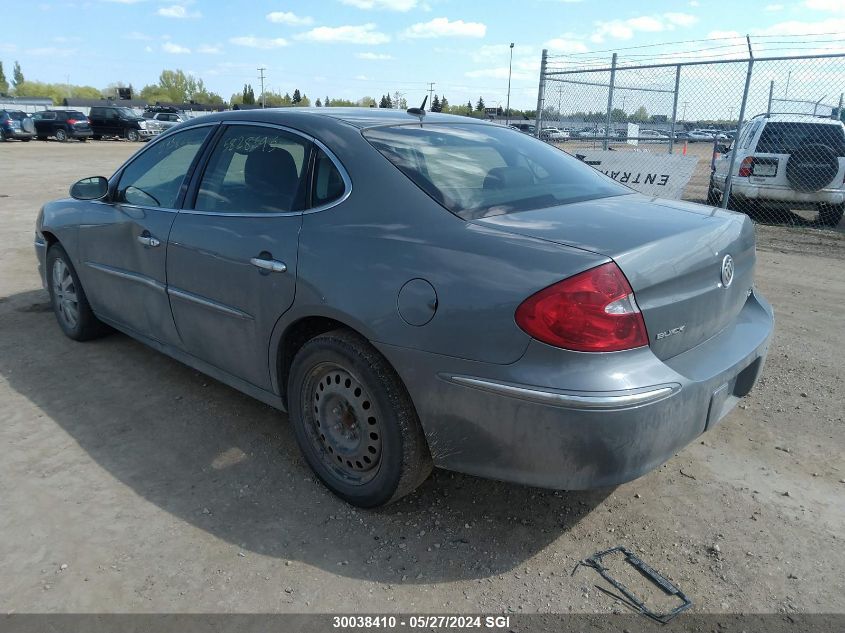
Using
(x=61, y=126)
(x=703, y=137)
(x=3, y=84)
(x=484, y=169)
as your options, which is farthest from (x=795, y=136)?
(x=3, y=84)

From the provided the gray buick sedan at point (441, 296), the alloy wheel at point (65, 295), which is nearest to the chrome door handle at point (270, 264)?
the gray buick sedan at point (441, 296)

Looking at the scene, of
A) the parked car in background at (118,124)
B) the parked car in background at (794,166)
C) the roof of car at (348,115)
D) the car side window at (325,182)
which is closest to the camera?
the car side window at (325,182)

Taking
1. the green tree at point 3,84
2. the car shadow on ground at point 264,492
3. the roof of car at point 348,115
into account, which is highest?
the green tree at point 3,84

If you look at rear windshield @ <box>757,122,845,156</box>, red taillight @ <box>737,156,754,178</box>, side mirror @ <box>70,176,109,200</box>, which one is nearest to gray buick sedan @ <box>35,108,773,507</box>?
side mirror @ <box>70,176,109,200</box>

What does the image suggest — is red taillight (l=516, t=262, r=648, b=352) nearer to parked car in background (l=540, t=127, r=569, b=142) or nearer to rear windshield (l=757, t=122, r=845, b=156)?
rear windshield (l=757, t=122, r=845, b=156)

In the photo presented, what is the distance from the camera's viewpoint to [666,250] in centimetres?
243

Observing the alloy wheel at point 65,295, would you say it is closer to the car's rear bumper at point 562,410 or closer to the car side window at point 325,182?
the car side window at point 325,182

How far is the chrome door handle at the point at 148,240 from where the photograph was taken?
366 cm

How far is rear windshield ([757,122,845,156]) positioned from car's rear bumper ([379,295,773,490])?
9.01 meters

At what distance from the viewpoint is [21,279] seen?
21.9ft

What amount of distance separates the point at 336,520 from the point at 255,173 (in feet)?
5.57

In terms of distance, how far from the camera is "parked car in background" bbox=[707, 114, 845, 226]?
9.63m

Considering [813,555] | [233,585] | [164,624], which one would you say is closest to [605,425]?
[813,555]

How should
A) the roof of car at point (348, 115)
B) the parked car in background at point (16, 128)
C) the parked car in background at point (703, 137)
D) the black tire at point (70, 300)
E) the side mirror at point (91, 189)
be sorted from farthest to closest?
1. the parked car in background at point (16, 128)
2. the parked car in background at point (703, 137)
3. the black tire at point (70, 300)
4. the side mirror at point (91, 189)
5. the roof of car at point (348, 115)
